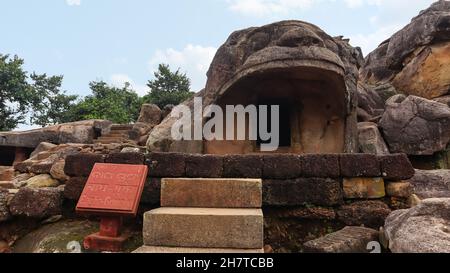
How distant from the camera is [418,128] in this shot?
21.5 ft

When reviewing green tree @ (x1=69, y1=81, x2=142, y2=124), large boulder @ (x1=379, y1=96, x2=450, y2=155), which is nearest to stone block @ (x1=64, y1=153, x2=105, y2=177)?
large boulder @ (x1=379, y1=96, x2=450, y2=155)

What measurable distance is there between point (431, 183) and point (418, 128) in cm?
268

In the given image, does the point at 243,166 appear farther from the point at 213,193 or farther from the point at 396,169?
the point at 396,169

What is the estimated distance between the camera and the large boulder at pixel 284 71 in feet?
16.1

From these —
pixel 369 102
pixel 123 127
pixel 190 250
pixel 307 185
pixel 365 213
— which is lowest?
pixel 190 250

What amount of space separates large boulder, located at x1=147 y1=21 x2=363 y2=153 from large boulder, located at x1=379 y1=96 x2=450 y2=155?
1412 mm

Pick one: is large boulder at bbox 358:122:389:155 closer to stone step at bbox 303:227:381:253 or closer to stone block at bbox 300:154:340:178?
stone block at bbox 300:154:340:178

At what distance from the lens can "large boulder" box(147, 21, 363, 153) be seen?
16.1 ft

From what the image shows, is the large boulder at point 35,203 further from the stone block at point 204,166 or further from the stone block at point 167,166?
the stone block at point 204,166

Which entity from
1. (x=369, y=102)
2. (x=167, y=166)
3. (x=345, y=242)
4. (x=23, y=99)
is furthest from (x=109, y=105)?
(x=345, y=242)

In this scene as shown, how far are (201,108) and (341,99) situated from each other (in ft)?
8.93

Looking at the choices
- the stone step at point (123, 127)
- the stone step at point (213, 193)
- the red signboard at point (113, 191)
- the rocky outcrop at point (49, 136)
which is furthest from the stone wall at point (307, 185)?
the rocky outcrop at point (49, 136)

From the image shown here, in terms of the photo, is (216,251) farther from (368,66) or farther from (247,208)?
(368,66)

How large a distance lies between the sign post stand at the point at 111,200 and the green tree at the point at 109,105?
53.5 feet
